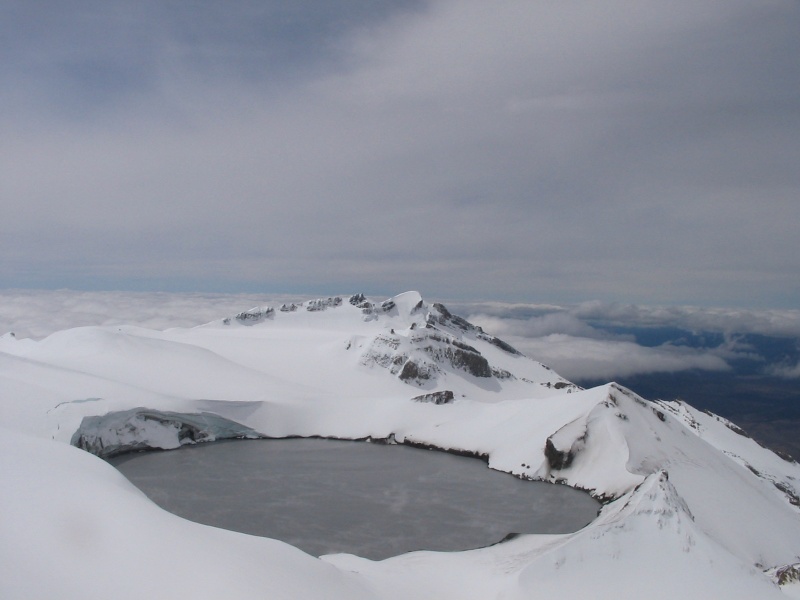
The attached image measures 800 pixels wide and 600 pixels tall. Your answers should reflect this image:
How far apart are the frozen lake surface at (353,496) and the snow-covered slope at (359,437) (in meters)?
2.64

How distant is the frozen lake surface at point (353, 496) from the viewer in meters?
26.3

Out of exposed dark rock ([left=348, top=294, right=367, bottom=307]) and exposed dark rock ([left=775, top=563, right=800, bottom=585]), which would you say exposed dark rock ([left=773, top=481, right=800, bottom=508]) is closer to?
exposed dark rock ([left=775, top=563, right=800, bottom=585])

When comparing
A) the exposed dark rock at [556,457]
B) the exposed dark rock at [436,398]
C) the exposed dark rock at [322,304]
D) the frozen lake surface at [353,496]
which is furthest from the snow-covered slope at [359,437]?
the exposed dark rock at [322,304]

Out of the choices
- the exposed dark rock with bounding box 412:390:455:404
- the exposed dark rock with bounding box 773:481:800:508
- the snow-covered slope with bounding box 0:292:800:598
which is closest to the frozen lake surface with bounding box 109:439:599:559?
the snow-covered slope with bounding box 0:292:800:598

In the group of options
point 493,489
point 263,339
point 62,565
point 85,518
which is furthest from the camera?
point 263,339

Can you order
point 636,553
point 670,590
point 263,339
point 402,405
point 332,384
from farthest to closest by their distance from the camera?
1. point 263,339
2. point 332,384
3. point 402,405
4. point 636,553
5. point 670,590

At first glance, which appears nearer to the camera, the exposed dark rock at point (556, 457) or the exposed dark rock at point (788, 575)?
the exposed dark rock at point (788, 575)

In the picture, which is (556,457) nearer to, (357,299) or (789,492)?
(789,492)

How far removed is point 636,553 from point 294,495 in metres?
20.3

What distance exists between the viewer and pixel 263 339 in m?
80.4

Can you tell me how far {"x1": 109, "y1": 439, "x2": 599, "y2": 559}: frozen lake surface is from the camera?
86.2ft

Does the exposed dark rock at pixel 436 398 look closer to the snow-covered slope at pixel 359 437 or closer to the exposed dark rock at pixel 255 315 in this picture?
the snow-covered slope at pixel 359 437

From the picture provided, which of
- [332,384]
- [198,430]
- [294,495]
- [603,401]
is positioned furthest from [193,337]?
A: [603,401]

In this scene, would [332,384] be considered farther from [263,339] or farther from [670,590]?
[670,590]
